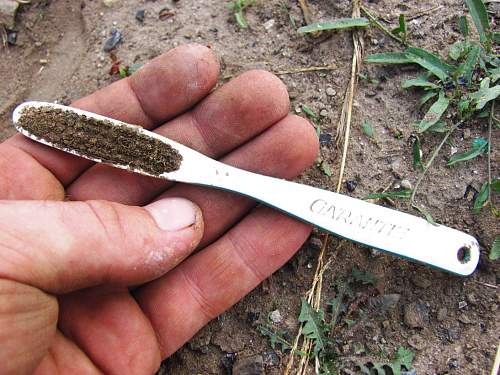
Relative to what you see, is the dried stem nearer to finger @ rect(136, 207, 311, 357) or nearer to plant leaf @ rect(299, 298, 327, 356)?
finger @ rect(136, 207, 311, 357)

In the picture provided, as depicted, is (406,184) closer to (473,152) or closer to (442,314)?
(473,152)

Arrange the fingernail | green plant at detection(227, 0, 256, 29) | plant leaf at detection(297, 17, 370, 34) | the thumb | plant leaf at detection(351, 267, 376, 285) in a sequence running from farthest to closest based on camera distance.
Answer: green plant at detection(227, 0, 256, 29) < plant leaf at detection(297, 17, 370, 34) < plant leaf at detection(351, 267, 376, 285) < the fingernail < the thumb

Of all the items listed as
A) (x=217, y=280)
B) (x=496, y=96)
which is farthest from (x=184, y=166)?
(x=496, y=96)

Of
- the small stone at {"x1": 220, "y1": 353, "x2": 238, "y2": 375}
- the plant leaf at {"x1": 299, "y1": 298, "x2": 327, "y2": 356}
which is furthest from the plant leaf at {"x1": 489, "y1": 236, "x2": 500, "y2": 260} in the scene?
the small stone at {"x1": 220, "y1": 353, "x2": 238, "y2": 375}

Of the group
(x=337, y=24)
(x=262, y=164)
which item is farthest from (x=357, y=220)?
(x=337, y=24)

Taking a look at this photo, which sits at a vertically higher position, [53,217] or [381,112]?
[53,217]

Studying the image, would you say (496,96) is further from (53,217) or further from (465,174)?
(53,217)
